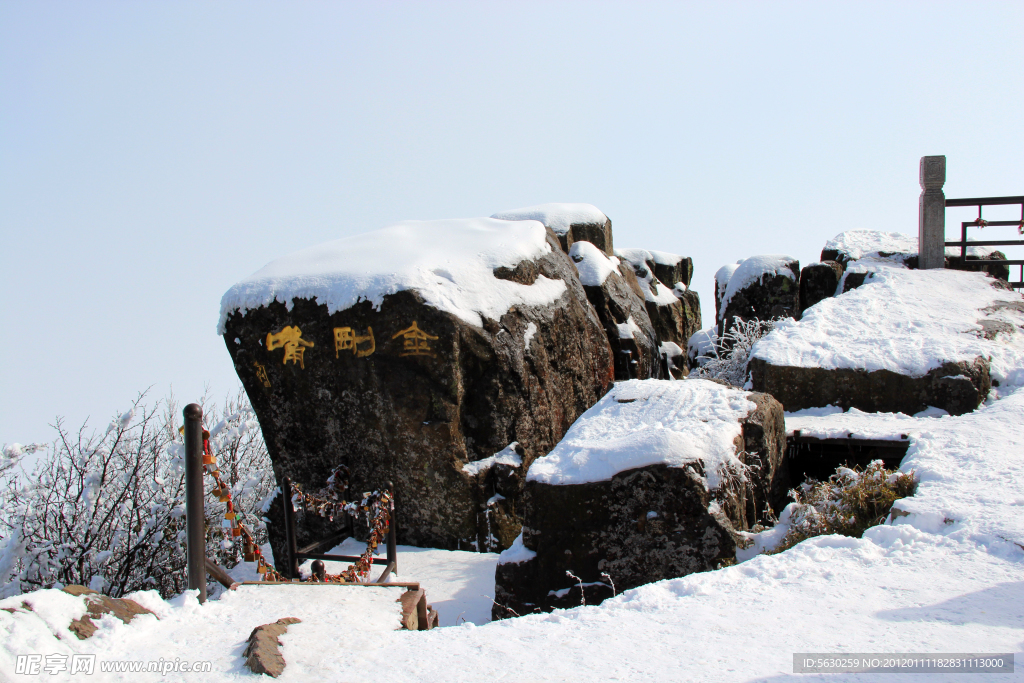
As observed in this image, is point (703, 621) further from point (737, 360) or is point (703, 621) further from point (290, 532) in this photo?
point (737, 360)

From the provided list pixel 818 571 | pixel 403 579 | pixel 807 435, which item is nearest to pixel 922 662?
pixel 818 571

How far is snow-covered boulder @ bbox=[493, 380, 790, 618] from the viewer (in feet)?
15.6

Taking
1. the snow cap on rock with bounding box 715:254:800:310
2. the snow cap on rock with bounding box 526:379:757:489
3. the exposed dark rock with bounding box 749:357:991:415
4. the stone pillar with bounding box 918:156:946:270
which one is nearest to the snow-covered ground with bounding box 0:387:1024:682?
the snow cap on rock with bounding box 526:379:757:489

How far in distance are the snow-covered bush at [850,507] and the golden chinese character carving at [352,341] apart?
469 cm

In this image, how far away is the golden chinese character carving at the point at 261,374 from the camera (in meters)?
Answer: 8.27

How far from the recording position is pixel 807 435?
261 inches

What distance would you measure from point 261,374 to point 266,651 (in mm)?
5590

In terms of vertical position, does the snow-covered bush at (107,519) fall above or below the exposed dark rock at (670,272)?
below

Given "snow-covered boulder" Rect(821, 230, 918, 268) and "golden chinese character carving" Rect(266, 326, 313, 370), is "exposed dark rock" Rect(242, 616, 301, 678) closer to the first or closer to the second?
"golden chinese character carving" Rect(266, 326, 313, 370)

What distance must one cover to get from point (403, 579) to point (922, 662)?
493 cm

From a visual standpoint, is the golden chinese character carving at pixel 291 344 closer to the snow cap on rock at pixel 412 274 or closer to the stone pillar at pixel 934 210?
the snow cap on rock at pixel 412 274

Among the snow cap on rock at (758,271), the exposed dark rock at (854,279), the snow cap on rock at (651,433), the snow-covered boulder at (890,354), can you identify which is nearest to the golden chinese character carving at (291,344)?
the snow cap on rock at (651,433)

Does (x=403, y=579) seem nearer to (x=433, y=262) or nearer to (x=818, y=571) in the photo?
(x=433, y=262)

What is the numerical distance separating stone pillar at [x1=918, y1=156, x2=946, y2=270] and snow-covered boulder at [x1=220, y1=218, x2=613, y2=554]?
24.5ft
